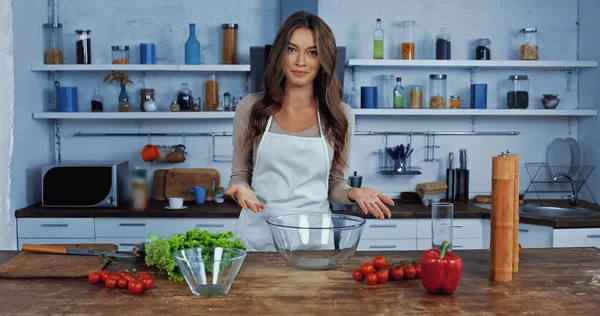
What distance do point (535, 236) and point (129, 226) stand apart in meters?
2.46

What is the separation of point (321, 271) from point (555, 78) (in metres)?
3.41

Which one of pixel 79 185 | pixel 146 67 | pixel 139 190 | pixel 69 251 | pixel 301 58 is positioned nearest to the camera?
pixel 69 251

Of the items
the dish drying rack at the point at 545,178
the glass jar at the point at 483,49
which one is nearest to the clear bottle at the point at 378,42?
the glass jar at the point at 483,49

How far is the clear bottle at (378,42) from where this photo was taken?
14.7ft

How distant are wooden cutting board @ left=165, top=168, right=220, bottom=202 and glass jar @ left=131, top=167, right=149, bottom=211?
17 centimetres

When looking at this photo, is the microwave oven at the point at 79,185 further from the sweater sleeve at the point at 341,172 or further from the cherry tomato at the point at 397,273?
the cherry tomato at the point at 397,273

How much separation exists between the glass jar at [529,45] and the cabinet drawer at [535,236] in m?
1.32

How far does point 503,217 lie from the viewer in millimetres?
1922

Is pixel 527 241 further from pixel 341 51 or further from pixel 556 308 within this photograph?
pixel 556 308

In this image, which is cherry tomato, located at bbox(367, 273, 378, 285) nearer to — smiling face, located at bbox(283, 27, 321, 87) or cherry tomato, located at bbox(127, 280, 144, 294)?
cherry tomato, located at bbox(127, 280, 144, 294)

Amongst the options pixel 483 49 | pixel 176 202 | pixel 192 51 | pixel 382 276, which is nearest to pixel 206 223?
pixel 176 202

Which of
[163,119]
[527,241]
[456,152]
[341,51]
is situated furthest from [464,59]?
[163,119]

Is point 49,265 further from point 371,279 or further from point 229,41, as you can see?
point 229,41

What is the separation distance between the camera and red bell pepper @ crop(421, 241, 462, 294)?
1748 millimetres
